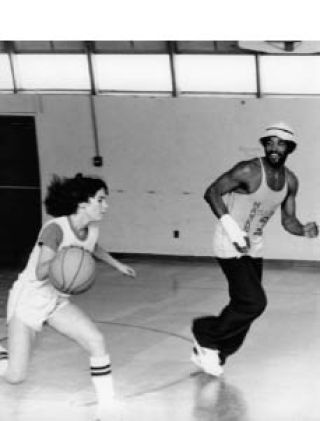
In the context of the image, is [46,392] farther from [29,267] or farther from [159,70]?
[159,70]

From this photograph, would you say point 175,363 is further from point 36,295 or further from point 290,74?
point 290,74

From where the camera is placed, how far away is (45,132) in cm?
1345

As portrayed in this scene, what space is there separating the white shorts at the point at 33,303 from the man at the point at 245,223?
4.44 ft

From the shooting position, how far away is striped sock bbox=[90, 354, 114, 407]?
604cm

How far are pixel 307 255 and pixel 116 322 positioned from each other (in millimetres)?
3803

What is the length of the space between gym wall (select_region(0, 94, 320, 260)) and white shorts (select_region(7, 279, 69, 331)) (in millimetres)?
6772

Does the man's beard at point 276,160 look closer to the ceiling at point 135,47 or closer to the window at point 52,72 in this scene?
the ceiling at point 135,47

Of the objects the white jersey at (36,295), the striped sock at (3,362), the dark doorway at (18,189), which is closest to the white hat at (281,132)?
the white jersey at (36,295)

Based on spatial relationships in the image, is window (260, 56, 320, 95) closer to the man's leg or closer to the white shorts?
the man's leg

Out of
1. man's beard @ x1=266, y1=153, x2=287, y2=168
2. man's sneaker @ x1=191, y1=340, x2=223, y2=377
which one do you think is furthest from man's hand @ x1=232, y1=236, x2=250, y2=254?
man's sneaker @ x1=191, y1=340, x2=223, y2=377

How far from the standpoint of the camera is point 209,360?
7.23 m

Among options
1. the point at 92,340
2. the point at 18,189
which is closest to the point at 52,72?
the point at 18,189

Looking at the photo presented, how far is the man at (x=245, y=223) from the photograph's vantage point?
22.5 ft

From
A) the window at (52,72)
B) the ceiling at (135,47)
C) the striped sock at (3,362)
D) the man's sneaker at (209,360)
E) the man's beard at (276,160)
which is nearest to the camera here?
the striped sock at (3,362)
